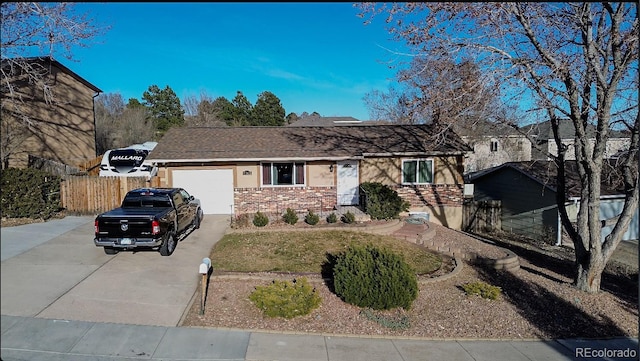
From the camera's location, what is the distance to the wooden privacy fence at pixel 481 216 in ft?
65.9

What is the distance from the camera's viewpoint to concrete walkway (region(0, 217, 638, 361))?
4.84 m

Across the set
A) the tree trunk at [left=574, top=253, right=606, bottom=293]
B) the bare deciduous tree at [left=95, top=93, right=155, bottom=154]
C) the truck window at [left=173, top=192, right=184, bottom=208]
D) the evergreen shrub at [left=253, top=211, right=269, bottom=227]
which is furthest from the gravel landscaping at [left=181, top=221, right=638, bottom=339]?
the bare deciduous tree at [left=95, top=93, right=155, bottom=154]

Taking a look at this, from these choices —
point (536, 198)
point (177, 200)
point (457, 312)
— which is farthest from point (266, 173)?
point (536, 198)

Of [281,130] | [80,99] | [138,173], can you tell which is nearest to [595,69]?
[281,130]

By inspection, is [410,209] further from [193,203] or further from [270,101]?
[270,101]

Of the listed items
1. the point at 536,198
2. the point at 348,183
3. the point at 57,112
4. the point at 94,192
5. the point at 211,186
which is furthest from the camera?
the point at 536,198

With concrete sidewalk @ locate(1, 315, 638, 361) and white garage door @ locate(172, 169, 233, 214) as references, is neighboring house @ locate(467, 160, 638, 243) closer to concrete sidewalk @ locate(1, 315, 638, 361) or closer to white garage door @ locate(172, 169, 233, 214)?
concrete sidewalk @ locate(1, 315, 638, 361)

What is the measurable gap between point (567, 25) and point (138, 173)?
48.8 feet

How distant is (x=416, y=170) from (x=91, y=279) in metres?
13.3

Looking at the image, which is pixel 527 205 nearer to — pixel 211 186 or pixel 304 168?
pixel 304 168

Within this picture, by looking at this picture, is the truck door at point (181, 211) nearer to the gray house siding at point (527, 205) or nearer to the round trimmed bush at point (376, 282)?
the round trimmed bush at point (376, 282)

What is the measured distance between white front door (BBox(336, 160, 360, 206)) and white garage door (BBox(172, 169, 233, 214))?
4.72m

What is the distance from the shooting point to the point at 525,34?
8188 millimetres

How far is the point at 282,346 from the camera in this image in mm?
5773
